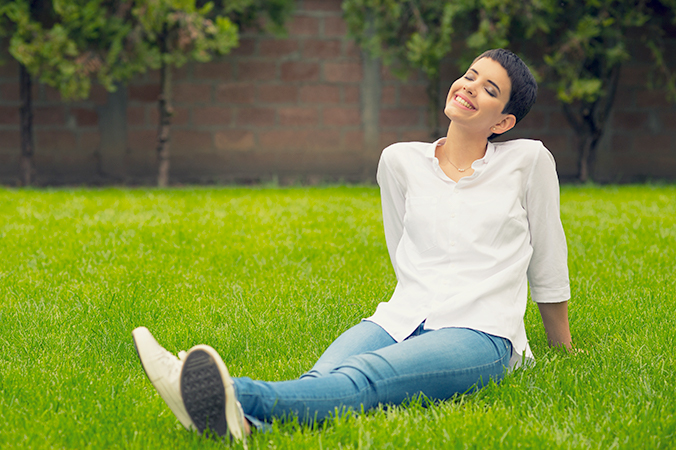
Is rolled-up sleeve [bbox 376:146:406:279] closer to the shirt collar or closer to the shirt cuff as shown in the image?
the shirt collar

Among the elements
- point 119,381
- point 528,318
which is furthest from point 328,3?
point 119,381

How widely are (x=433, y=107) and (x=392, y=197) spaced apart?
234 inches

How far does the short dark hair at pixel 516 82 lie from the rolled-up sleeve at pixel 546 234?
17 centimetres

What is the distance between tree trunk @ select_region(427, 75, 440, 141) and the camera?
8.13 meters

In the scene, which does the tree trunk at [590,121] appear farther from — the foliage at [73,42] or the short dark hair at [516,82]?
the short dark hair at [516,82]

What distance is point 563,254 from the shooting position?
7.41 ft

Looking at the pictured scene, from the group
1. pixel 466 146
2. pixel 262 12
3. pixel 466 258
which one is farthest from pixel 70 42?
pixel 466 258

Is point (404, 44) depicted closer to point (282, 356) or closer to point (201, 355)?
point (282, 356)

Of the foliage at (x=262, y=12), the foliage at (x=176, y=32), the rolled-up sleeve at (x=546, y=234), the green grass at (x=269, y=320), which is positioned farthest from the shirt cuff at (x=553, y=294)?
the foliage at (x=262, y=12)

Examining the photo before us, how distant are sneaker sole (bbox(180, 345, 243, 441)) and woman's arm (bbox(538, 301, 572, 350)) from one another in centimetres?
125

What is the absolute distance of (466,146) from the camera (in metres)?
2.29

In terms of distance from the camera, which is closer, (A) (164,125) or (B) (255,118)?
(A) (164,125)

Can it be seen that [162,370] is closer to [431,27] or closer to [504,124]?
[504,124]

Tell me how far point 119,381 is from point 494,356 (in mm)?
1225
